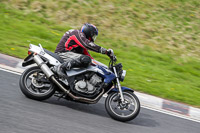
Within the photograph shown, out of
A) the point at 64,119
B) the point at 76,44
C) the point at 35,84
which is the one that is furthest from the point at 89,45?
the point at 64,119

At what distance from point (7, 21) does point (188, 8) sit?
338 inches

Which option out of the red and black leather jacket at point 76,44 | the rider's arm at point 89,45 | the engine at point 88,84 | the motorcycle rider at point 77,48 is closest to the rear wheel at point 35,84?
the motorcycle rider at point 77,48

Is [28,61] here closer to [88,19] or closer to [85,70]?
[85,70]

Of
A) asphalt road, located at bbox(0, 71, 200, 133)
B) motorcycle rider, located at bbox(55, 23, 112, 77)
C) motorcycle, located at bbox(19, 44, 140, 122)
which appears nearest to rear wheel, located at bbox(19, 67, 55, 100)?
motorcycle, located at bbox(19, 44, 140, 122)

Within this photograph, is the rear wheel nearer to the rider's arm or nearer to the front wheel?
the rider's arm

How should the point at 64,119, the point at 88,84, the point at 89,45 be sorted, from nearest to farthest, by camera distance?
the point at 64,119, the point at 89,45, the point at 88,84

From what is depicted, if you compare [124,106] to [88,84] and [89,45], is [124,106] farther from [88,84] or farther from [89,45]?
[89,45]

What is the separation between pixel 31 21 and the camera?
1126cm

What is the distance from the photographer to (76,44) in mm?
5645

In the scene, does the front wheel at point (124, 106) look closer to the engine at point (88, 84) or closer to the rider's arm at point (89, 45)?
the engine at point (88, 84)

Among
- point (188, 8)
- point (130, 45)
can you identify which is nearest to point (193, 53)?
point (130, 45)

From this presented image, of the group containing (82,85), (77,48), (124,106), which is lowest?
(124,106)

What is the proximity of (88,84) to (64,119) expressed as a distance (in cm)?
89

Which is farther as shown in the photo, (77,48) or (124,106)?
(77,48)
